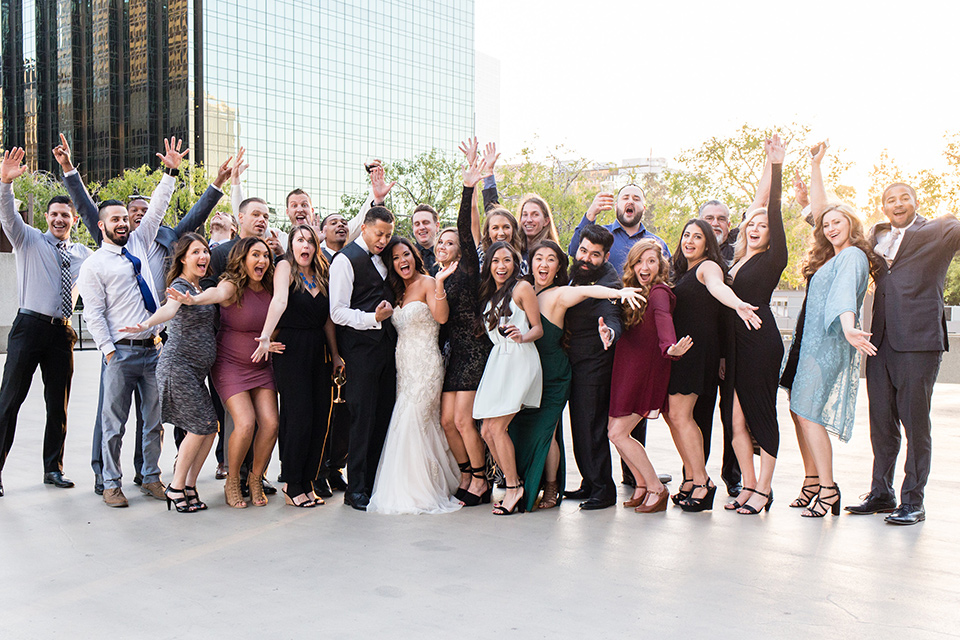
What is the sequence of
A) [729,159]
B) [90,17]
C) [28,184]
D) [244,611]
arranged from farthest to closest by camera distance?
[90,17], [28,184], [729,159], [244,611]

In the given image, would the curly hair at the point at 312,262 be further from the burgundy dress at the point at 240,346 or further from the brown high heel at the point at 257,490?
the brown high heel at the point at 257,490

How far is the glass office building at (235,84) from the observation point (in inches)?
2496

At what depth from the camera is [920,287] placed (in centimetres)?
496

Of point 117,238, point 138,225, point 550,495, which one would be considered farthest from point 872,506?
point 138,225

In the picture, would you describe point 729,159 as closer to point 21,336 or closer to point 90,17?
point 21,336

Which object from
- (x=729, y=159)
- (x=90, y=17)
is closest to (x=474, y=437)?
(x=729, y=159)

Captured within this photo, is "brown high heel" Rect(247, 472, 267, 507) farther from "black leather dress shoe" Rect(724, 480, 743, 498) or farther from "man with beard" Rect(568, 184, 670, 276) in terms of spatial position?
"black leather dress shoe" Rect(724, 480, 743, 498)

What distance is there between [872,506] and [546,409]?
222 centimetres

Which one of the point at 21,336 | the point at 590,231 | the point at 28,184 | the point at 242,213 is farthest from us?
the point at 28,184

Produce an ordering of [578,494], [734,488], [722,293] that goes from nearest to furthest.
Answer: [722,293], [578,494], [734,488]

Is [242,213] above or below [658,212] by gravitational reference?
below

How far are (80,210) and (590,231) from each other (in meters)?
3.77

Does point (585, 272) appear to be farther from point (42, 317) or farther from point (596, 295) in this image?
point (42, 317)

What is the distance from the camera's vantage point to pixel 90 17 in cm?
6706
